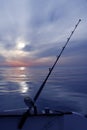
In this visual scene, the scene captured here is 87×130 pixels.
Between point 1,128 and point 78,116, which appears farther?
point 78,116

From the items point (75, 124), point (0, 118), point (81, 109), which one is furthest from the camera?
point (81, 109)

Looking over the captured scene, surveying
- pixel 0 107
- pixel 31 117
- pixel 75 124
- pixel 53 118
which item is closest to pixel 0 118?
pixel 31 117

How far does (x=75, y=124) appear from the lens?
6.70 meters

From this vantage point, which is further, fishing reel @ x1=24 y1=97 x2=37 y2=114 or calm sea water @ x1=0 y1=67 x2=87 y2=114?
calm sea water @ x1=0 y1=67 x2=87 y2=114

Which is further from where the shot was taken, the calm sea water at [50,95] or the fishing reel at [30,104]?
the calm sea water at [50,95]

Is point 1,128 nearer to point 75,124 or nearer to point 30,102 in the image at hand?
point 30,102

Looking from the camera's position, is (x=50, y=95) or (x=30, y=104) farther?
(x=50, y=95)

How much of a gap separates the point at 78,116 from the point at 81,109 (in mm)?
13105

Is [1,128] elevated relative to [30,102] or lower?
lower

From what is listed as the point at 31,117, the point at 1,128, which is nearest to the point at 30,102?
the point at 31,117

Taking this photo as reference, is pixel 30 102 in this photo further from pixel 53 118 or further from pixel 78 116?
pixel 78 116

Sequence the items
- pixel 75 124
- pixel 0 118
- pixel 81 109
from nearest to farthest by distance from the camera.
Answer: pixel 0 118
pixel 75 124
pixel 81 109

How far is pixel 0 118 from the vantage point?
6.26 m

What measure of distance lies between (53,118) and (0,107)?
13.8m
